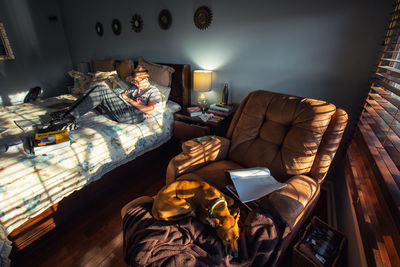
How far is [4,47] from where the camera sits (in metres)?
3.32

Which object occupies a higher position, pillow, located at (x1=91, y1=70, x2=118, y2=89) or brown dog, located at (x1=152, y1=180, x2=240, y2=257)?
pillow, located at (x1=91, y1=70, x2=118, y2=89)

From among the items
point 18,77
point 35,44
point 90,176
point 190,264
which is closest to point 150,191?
point 90,176

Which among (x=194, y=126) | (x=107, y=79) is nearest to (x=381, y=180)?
(x=194, y=126)

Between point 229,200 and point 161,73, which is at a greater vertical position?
point 161,73

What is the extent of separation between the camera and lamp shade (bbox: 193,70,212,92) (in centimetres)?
234

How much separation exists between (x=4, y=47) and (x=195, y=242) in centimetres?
452

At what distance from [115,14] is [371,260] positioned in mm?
4019

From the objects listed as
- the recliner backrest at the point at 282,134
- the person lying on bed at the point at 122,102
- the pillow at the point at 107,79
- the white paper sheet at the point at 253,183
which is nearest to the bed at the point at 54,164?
the person lying on bed at the point at 122,102

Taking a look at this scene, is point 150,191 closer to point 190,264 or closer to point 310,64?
point 190,264

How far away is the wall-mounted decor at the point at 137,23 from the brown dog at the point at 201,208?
272 centimetres

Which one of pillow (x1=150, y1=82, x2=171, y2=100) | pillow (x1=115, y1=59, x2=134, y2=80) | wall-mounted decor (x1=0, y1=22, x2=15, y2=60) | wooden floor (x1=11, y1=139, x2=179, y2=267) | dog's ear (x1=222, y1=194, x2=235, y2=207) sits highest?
wall-mounted decor (x1=0, y1=22, x2=15, y2=60)

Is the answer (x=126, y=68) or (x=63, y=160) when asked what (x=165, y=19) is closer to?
(x=126, y=68)

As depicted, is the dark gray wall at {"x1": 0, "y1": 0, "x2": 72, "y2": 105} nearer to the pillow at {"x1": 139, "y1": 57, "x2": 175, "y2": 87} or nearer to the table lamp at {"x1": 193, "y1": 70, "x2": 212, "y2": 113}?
the pillow at {"x1": 139, "y1": 57, "x2": 175, "y2": 87}

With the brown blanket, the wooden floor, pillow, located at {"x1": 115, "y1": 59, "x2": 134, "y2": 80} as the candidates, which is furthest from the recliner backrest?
pillow, located at {"x1": 115, "y1": 59, "x2": 134, "y2": 80}
